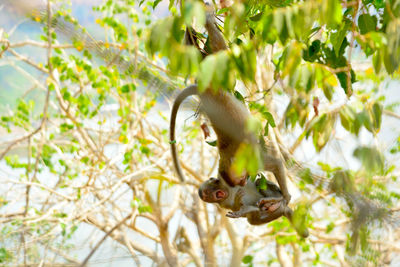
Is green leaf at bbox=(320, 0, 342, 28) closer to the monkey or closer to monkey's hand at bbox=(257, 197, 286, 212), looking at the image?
the monkey

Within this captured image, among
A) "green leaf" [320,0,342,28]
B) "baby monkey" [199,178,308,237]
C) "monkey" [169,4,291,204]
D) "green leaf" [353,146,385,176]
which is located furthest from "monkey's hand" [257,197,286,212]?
"green leaf" [320,0,342,28]

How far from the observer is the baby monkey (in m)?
0.75

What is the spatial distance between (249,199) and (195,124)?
92 cm

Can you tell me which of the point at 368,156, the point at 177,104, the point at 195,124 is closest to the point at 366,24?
the point at 368,156

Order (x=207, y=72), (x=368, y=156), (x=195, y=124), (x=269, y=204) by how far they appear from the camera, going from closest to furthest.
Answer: (x=207, y=72), (x=368, y=156), (x=269, y=204), (x=195, y=124)

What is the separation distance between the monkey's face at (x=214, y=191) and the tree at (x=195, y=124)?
0.12 metres

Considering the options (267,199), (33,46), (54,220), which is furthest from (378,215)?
(33,46)

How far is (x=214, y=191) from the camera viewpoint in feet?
2.44

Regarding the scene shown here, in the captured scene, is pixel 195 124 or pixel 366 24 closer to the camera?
pixel 366 24

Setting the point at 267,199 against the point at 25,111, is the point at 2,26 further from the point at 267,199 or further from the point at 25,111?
the point at 267,199

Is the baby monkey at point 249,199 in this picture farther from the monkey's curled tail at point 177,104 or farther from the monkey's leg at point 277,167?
the monkey's curled tail at point 177,104

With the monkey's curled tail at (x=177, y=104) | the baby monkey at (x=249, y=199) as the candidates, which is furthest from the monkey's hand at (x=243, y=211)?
the monkey's curled tail at (x=177, y=104)

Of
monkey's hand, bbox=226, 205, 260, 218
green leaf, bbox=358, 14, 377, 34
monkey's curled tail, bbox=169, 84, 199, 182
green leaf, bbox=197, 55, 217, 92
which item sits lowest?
monkey's hand, bbox=226, 205, 260, 218

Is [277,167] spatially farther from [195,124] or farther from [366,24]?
[195,124]
